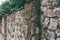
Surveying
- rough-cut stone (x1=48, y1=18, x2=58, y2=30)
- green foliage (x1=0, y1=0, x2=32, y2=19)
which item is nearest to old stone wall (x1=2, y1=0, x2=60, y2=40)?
rough-cut stone (x1=48, y1=18, x2=58, y2=30)

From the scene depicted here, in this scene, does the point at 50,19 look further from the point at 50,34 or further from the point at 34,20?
the point at 34,20

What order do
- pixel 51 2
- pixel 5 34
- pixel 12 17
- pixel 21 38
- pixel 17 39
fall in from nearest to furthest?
pixel 51 2 < pixel 21 38 < pixel 17 39 < pixel 12 17 < pixel 5 34

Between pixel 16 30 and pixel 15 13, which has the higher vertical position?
pixel 15 13

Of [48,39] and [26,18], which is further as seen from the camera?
[26,18]

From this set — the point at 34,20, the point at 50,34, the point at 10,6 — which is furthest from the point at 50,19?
the point at 10,6

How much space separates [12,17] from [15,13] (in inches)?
12.8

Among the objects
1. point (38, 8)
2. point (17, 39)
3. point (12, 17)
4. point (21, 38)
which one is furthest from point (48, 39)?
point (12, 17)

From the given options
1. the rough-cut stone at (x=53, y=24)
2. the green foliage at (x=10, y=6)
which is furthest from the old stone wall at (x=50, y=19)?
the green foliage at (x=10, y=6)

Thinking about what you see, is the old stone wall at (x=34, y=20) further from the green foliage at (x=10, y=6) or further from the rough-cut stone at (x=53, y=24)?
the green foliage at (x=10, y=6)

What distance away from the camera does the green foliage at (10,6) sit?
714 centimetres

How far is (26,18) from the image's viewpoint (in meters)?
5.91

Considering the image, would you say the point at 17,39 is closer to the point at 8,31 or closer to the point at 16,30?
the point at 16,30

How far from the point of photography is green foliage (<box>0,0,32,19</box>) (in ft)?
23.4

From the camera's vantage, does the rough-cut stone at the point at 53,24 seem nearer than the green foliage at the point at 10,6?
Yes
